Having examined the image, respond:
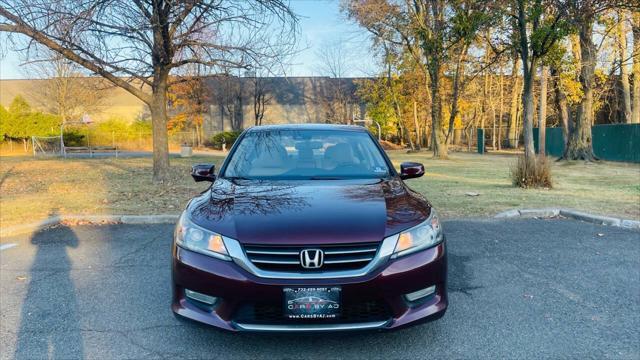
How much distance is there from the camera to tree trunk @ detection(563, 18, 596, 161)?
63.6ft

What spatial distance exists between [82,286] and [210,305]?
7.30ft

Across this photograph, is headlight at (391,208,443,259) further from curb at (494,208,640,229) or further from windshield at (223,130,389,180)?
curb at (494,208,640,229)

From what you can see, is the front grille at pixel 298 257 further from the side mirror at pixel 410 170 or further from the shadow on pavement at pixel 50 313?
the side mirror at pixel 410 170

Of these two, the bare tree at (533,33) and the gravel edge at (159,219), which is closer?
the gravel edge at (159,219)

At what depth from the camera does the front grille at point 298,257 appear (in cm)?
275

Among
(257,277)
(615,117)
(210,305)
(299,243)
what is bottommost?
(210,305)

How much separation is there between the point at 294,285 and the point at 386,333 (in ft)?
2.75

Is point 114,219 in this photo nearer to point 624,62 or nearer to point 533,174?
point 533,174

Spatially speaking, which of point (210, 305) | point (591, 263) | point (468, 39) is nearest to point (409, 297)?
point (210, 305)

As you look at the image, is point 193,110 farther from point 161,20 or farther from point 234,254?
point 234,254

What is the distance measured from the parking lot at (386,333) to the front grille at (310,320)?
27 centimetres

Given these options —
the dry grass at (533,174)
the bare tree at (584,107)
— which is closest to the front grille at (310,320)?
→ the dry grass at (533,174)

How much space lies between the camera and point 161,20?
10477 millimetres

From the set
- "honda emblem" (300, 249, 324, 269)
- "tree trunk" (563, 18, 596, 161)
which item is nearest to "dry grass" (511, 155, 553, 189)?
"honda emblem" (300, 249, 324, 269)
